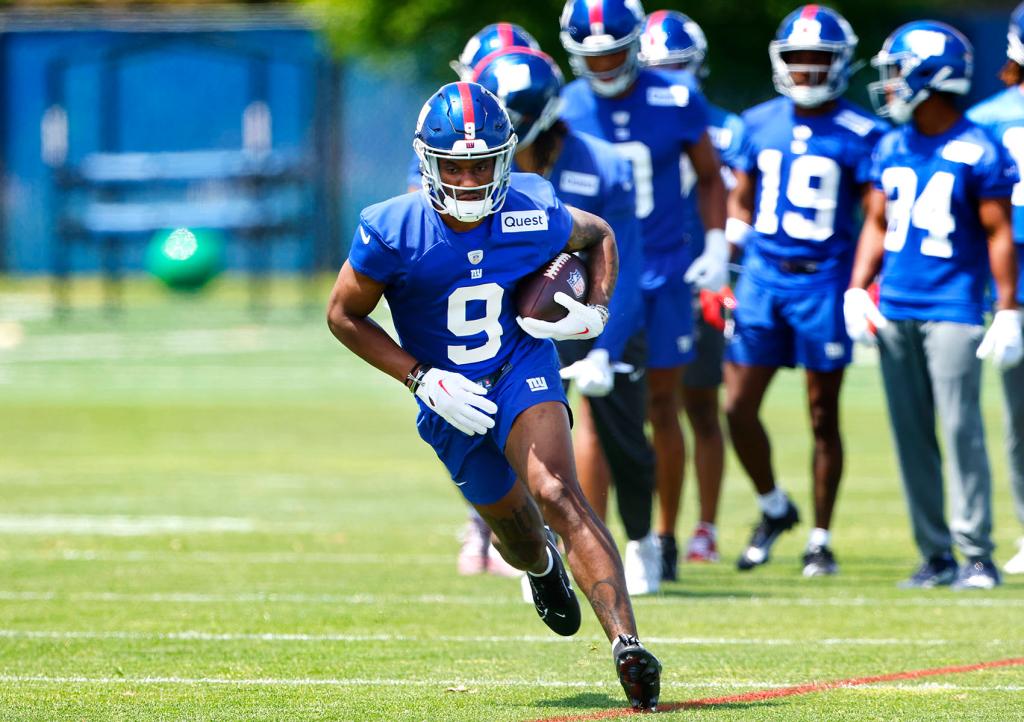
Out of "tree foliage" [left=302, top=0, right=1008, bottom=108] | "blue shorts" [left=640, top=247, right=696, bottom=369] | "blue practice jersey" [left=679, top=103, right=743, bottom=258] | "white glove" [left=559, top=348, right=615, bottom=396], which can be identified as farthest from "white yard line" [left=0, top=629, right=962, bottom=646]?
"tree foliage" [left=302, top=0, right=1008, bottom=108]

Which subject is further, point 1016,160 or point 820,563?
point 820,563

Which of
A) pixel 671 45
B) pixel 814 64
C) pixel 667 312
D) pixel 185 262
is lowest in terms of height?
pixel 185 262

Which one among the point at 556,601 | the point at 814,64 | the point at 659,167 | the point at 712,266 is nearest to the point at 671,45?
the point at 814,64

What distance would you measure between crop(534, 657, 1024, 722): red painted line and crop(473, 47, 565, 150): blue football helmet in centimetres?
254

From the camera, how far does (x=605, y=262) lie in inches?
240

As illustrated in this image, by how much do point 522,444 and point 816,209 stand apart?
11.5 feet

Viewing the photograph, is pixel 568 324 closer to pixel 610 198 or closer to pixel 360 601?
pixel 610 198

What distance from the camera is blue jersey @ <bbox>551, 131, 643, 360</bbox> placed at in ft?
25.4

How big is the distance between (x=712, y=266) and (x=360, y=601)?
223 cm

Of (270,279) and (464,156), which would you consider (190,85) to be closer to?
(270,279)

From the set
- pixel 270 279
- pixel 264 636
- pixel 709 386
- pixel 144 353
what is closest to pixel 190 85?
pixel 270 279

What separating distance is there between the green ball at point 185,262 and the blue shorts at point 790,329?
1939cm

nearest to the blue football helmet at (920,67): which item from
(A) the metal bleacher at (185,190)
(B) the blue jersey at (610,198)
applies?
(B) the blue jersey at (610,198)

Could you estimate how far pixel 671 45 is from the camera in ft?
31.9
